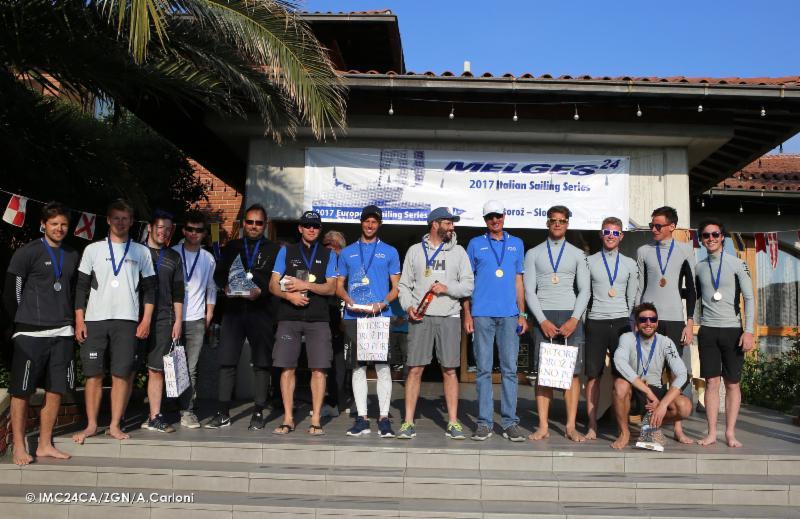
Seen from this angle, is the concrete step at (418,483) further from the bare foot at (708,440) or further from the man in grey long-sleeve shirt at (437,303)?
the man in grey long-sleeve shirt at (437,303)

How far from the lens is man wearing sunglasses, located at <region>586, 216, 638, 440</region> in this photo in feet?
20.3

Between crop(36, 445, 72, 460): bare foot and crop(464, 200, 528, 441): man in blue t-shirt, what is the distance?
352 cm

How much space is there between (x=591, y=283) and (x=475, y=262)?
44.4 inches

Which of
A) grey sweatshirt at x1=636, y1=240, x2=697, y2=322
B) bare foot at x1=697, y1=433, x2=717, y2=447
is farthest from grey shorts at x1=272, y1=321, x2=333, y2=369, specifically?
bare foot at x1=697, y1=433, x2=717, y2=447

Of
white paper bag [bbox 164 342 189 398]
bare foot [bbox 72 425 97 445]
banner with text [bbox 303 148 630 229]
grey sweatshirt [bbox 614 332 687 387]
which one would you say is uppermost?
banner with text [bbox 303 148 630 229]

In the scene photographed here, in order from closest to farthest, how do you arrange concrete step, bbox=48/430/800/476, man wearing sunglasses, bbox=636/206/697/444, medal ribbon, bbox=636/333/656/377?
1. concrete step, bbox=48/430/800/476
2. medal ribbon, bbox=636/333/656/377
3. man wearing sunglasses, bbox=636/206/697/444

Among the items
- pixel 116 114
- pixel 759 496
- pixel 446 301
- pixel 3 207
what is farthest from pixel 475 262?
pixel 3 207

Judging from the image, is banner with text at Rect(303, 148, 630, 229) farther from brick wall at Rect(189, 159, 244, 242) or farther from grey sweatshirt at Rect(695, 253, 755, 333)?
brick wall at Rect(189, 159, 244, 242)

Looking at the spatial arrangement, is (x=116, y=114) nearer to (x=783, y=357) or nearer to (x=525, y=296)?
(x=525, y=296)

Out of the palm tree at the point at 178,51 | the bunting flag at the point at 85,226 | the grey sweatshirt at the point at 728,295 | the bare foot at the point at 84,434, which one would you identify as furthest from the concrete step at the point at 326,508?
the palm tree at the point at 178,51

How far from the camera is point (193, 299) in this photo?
6477mm

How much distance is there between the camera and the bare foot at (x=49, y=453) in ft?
18.1

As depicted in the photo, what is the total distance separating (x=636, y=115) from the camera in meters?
8.49

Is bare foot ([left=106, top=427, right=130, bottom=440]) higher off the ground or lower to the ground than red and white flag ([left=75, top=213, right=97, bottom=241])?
lower
